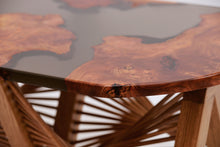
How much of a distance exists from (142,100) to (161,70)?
3.13 feet

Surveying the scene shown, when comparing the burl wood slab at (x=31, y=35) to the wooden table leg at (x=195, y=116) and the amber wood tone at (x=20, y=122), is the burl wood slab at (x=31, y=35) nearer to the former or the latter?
the amber wood tone at (x=20, y=122)

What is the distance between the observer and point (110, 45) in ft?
2.86

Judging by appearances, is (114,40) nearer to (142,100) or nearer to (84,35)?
(84,35)

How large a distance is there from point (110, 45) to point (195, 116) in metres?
0.30

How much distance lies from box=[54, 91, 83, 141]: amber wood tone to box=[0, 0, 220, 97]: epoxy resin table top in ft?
1.46

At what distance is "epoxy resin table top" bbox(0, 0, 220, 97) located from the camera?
694mm

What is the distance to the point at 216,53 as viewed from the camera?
819mm

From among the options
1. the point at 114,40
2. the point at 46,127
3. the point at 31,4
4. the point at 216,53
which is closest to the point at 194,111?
the point at 216,53

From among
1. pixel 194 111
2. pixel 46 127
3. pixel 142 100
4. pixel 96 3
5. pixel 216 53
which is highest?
pixel 96 3

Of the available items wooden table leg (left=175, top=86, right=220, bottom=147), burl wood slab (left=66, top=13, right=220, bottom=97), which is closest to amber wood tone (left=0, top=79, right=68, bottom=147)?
burl wood slab (left=66, top=13, right=220, bottom=97)

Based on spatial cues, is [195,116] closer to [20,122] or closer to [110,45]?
[110,45]

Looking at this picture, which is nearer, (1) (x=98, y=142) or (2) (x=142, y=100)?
(1) (x=98, y=142)

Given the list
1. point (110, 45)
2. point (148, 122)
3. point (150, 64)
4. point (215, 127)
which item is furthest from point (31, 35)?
point (215, 127)

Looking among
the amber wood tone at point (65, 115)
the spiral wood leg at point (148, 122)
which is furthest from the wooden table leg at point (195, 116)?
the amber wood tone at point (65, 115)
